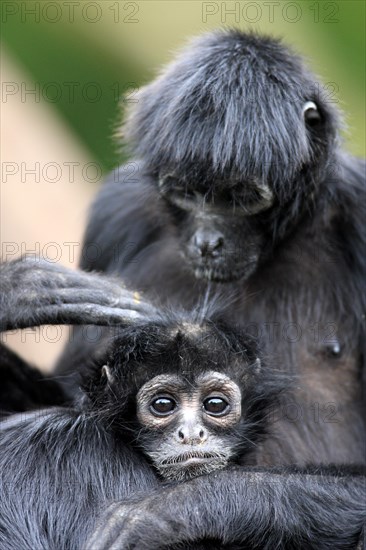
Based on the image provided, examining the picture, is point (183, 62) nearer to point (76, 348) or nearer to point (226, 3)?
point (76, 348)

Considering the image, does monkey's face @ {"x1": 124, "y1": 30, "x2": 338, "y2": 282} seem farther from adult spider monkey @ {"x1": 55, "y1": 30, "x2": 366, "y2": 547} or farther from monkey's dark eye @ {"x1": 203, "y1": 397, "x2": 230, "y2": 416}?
monkey's dark eye @ {"x1": 203, "y1": 397, "x2": 230, "y2": 416}

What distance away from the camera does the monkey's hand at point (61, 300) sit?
6.97 meters

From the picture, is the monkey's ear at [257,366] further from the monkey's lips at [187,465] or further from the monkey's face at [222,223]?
the monkey's face at [222,223]

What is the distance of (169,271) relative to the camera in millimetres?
8672

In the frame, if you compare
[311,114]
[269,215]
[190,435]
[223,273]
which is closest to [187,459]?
[190,435]

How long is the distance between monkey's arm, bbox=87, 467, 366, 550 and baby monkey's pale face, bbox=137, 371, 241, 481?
0.61 ft

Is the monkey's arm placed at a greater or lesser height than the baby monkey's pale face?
lesser

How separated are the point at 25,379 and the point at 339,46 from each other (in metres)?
8.87

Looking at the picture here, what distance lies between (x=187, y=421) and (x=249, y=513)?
2.29ft

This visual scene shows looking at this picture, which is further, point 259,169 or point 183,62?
point 183,62

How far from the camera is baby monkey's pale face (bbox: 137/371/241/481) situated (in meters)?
6.75

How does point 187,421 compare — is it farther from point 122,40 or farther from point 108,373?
point 122,40

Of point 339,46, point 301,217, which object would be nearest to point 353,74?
point 339,46

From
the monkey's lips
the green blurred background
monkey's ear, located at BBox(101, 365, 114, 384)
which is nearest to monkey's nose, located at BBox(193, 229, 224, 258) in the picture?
monkey's ear, located at BBox(101, 365, 114, 384)
